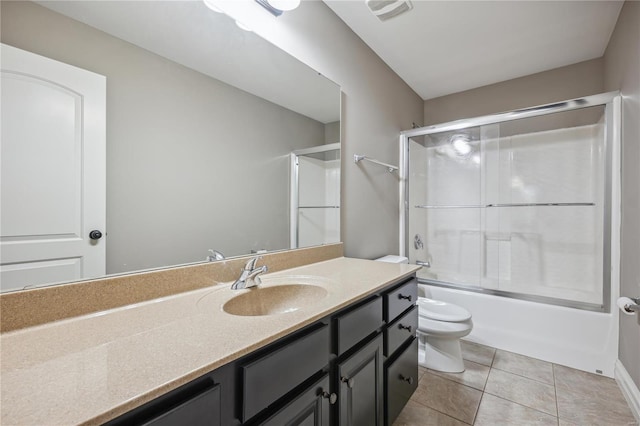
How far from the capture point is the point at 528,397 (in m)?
1.65

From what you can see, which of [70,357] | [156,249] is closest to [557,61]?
[156,249]

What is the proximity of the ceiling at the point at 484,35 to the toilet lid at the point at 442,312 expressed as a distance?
2.05m

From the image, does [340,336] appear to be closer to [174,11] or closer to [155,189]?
[155,189]

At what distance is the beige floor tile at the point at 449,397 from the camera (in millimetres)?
1535

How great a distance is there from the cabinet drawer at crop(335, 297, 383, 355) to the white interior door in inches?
31.0

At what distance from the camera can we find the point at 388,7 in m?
1.75

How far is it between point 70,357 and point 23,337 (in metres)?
0.22

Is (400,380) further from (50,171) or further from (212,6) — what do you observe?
(212,6)

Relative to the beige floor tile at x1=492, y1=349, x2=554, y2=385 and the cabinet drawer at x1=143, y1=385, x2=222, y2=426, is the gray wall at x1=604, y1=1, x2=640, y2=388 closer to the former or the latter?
the beige floor tile at x1=492, y1=349, x2=554, y2=385

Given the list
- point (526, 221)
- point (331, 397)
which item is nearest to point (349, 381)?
point (331, 397)

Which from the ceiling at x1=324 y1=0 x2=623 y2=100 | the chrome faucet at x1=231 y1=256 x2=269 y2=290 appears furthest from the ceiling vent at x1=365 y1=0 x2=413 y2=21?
the chrome faucet at x1=231 y1=256 x2=269 y2=290

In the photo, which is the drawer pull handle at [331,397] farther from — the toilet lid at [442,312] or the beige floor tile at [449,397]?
the toilet lid at [442,312]

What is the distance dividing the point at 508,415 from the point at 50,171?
2256 mm

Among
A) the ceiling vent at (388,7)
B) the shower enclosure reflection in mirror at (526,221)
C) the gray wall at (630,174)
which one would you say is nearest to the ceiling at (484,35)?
the ceiling vent at (388,7)
